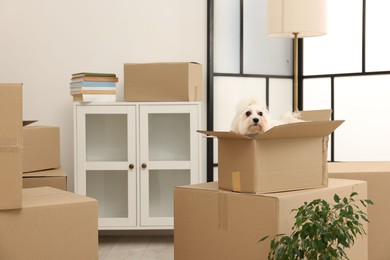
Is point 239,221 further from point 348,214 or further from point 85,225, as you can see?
point 85,225

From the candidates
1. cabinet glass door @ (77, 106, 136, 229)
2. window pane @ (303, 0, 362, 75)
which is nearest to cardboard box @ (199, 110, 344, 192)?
cabinet glass door @ (77, 106, 136, 229)

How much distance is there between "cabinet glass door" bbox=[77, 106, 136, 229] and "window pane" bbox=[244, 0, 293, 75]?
0.94 metres

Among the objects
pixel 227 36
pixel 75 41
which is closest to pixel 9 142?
pixel 75 41

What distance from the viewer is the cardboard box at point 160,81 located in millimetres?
3514

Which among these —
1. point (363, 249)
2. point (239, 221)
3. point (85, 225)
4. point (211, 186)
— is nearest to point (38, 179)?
point (85, 225)

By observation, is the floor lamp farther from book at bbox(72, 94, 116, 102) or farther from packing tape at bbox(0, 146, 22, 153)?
packing tape at bbox(0, 146, 22, 153)

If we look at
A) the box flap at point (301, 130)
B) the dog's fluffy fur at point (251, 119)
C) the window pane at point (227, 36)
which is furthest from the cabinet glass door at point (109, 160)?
the box flap at point (301, 130)

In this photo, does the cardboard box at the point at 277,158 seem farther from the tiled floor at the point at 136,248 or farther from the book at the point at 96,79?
the book at the point at 96,79

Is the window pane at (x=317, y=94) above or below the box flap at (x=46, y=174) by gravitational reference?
above

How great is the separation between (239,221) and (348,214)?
14.9 inches

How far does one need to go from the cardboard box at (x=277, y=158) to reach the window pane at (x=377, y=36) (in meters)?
1.65

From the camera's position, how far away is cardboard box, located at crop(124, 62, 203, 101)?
3.51 m

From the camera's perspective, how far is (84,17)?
3.90 metres

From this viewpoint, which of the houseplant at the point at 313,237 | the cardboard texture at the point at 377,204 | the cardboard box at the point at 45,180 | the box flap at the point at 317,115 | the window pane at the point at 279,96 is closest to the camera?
the houseplant at the point at 313,237
